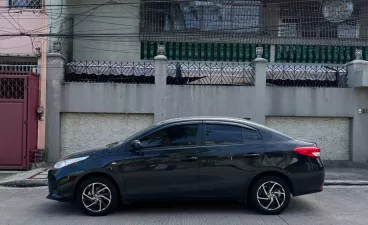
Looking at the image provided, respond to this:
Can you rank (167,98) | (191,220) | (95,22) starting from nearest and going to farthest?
(191,220) → (167,98) → (95,22)

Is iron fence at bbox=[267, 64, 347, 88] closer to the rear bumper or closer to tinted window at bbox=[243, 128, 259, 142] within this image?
tinted window at bbox=[243, 128, 259, 142]

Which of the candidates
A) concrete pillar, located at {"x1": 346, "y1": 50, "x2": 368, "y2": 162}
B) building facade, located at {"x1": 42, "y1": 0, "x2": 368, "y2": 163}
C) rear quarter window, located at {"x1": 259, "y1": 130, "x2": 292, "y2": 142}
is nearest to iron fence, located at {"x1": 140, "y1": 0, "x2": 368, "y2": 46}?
Result: building facade, located at {"x1": 42, "y1": 0, "x2": 368, "y2": 163}

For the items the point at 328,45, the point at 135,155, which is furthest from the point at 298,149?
the point at 328,45

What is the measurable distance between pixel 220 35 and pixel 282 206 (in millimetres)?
10284

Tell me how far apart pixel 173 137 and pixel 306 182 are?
2.49 metres

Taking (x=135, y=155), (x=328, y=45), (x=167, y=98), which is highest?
(x=328, y=45)

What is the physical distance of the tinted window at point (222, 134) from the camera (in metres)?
7.03

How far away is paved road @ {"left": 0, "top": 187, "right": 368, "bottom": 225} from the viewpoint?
6.59 meters

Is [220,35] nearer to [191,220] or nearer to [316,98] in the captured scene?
[316,98]

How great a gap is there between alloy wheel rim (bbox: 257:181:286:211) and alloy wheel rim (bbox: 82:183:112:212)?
2627mm

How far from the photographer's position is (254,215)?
6.93 meters

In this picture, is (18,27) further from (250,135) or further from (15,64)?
(250,135)

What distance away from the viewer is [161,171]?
6789 mm

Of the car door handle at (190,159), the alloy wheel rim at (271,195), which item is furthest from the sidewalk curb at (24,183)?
the alloy wheel rim at (271,195)
